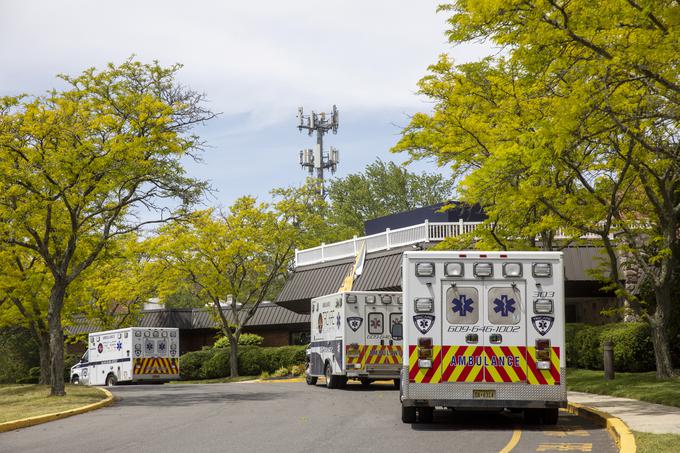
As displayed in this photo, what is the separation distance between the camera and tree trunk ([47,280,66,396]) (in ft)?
85.9

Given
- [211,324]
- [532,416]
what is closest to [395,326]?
[532,416]

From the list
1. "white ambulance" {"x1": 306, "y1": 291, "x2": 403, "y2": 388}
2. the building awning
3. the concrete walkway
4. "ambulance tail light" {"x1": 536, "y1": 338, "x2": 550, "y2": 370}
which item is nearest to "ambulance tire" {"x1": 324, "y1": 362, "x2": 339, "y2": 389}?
"white ambulance" {"x1": 306, "y1": 291, "x2": 403, "y2": 388}

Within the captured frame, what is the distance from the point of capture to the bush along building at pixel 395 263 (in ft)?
128

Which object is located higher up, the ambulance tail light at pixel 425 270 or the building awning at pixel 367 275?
the building awning at pixel 367 275

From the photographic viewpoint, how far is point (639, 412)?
53.6 ft

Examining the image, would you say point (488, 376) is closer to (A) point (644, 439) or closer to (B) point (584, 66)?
(A) point (644, 439)

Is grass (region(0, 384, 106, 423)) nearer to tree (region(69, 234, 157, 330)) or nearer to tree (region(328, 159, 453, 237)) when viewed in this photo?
tree (region(69, 234, 157, 330))

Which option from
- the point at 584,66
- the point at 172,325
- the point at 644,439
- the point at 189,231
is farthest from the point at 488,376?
the point at 172,325

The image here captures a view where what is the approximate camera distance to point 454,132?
91.4 feet

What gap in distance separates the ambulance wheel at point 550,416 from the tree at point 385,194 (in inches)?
2669

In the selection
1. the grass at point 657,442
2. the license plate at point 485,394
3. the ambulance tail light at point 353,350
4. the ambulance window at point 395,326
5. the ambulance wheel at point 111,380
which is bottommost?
the ambulance wheel at point 111,380

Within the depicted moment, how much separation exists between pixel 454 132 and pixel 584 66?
38.6 ft

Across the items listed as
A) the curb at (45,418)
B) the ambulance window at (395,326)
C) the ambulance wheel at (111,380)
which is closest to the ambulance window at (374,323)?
the ambulance window at (395,326)

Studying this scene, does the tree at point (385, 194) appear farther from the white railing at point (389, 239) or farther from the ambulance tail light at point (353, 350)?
the ambulance tail light at point (353, 350)
